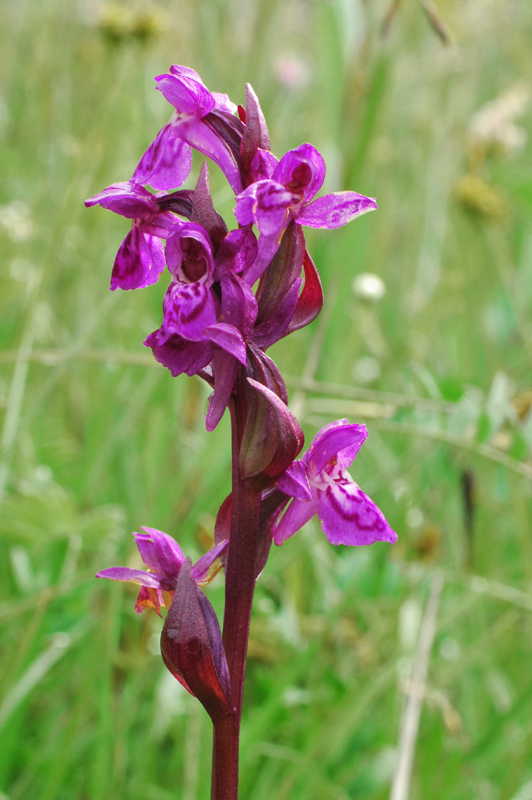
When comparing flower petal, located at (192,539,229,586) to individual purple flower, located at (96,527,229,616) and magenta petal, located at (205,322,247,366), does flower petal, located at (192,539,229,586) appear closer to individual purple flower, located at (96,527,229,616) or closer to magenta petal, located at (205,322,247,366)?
individual purple flower, located at (96,527,229,616)

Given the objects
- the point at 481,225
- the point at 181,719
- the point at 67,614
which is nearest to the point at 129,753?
the point at 181,719

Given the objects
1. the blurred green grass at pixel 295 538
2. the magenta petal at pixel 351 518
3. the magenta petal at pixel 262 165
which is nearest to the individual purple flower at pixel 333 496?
the magenta petal at pixel 351 518

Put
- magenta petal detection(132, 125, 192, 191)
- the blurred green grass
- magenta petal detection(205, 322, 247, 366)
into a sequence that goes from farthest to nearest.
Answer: the blurred green grass → magenta petal detection(132, 125, 192, 191) → magenta petal detection(205, 322, 247, 366)

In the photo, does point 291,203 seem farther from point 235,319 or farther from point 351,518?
point 351,518

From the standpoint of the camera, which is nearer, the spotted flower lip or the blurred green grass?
the spotted flower lip

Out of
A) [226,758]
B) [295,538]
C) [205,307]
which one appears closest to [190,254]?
[205,307]

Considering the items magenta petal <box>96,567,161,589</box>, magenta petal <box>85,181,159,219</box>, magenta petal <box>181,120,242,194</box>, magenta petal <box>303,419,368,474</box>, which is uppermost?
magenta petal <box>181,120,242,194</box>

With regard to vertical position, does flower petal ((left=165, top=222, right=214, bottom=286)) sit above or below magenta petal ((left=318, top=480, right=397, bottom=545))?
above

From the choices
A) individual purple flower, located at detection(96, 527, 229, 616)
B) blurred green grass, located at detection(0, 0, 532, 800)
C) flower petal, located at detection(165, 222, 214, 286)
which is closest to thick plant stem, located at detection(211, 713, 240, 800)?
individual purple flower, located at detection(96, 527, 229, 616)
